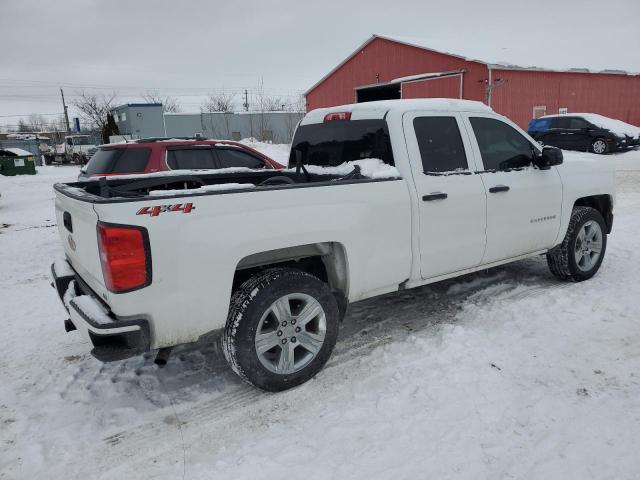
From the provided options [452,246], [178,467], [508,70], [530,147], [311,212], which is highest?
[508,70]

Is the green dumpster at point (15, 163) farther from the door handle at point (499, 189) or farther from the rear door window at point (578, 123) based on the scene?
the door handle at point (499, 189)

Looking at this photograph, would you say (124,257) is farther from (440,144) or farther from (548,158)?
(548,158)

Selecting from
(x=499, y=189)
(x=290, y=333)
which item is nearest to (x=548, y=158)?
(x=499, y=189)

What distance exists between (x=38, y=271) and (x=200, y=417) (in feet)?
15.6

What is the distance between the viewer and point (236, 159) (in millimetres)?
8070

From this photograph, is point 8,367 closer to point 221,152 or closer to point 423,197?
point 423,197

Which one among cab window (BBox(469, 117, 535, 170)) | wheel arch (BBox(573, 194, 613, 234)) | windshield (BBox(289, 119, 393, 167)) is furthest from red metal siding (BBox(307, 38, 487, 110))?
windshield (BBox(289, 119, 393, 167))

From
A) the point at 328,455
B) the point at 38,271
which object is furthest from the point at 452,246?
the point at 38,271

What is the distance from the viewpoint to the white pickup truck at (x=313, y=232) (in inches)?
109

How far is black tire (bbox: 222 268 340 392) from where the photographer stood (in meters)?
3.09

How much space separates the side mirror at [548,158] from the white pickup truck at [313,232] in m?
0.01

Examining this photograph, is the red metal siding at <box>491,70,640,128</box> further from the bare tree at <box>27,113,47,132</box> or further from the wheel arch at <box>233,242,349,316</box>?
the bare tree at <box>27,113,47,132</box>

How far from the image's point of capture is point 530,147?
4.79 meters

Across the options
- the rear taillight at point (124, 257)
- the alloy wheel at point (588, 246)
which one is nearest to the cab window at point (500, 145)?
the alloy wheel at point (588, 246)
